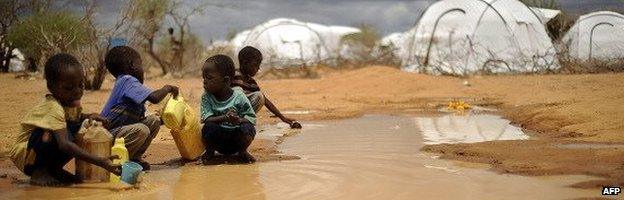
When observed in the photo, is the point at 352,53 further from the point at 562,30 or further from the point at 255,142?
the point at 255,142

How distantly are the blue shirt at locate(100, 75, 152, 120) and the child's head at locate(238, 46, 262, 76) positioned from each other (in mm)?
2054

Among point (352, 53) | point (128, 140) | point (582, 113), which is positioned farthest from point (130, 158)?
point (352, 53)

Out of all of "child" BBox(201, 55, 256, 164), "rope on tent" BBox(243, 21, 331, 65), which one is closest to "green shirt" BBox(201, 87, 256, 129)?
"child" BBox(201, 55, 256, 164)

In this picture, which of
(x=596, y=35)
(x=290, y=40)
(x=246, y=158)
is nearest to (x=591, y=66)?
(x=596, y=35)

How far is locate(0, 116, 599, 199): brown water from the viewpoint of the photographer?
341 cm

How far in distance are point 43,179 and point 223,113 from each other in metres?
1.32

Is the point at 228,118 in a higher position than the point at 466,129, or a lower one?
higher

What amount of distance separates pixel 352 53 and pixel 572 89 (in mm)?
16649

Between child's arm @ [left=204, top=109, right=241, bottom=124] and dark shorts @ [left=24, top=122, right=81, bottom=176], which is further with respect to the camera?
child's arm @ [left=204, top=109, right=241, bottom=124]

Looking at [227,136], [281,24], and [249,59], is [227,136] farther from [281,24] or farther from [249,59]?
[281,24]

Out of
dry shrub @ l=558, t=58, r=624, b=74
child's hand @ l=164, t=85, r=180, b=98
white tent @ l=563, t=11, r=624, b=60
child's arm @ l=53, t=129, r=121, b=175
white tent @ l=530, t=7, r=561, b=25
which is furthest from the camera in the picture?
white tent @ l=530, t=7, r=561, b=25

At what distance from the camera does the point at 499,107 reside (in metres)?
10.4

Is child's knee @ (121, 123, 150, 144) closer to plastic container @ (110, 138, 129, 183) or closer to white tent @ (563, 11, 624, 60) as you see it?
plastic container @ (110, 138, 129, 183)

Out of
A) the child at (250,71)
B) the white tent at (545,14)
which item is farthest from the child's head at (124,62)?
the white tent at (545,14)
